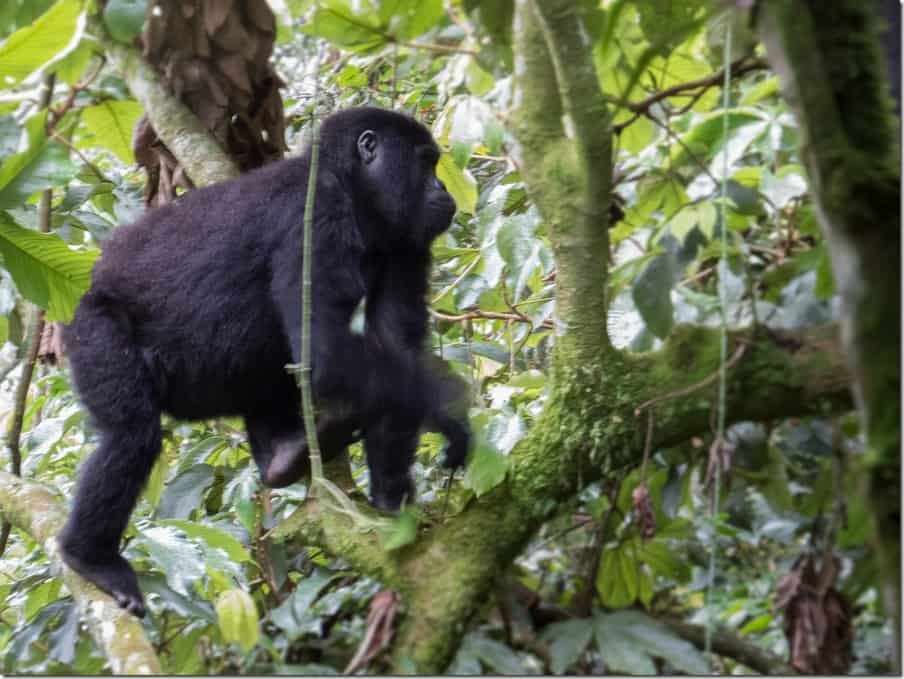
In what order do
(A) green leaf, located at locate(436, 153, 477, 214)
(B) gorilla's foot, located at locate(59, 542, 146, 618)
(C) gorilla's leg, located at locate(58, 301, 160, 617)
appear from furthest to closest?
(A) green leaf, located at locate(436, 153, 477, 214) < (C) gorilla's leg, located at locate(58, 301, 160, 617) < (B) gorilla's foot, located at locate(59, 542, 146, 618)

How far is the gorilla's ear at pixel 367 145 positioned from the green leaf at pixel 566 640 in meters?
2.18

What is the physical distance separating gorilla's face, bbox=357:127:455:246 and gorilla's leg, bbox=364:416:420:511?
75 centimetres

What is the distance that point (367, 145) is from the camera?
146 inches

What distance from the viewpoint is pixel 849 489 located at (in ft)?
5.33

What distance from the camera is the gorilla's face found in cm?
368

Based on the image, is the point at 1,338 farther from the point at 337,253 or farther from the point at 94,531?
the point at 337,253

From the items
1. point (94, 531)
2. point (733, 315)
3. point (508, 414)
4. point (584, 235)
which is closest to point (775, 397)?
point (733, 315)

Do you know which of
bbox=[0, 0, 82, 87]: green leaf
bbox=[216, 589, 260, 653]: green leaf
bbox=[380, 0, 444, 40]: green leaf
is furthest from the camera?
bbox=[0, 0, 82, 87]: green leaf

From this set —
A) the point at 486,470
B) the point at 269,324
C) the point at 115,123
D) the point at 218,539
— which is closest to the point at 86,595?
the point at 218,539

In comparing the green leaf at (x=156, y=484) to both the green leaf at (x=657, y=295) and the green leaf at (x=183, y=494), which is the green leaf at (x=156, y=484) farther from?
the green leaf at (x=657, y=295)

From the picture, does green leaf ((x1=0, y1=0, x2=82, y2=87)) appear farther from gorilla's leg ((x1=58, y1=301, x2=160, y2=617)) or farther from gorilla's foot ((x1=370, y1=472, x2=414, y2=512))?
gorilla's foot ((x1=370, y1=472, x2=414, y2=512))

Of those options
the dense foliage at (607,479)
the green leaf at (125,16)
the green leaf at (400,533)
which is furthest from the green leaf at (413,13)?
the green leaf at (400,533)

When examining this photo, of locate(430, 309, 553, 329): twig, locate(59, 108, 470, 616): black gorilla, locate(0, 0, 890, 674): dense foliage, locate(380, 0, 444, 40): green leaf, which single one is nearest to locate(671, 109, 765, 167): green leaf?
A: locate(0, 0, 890, 674): dense foliage

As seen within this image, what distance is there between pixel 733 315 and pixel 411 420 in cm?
151
